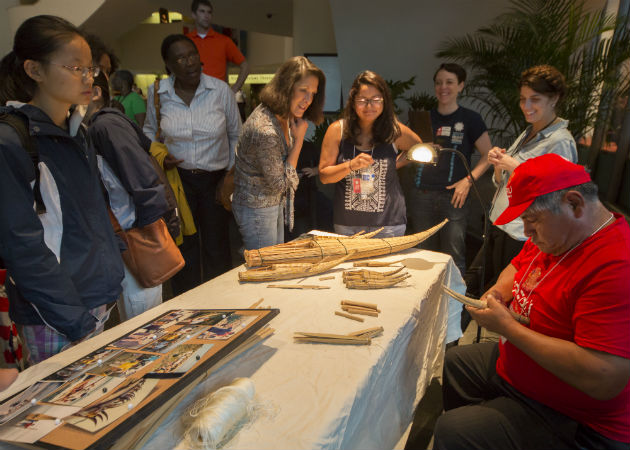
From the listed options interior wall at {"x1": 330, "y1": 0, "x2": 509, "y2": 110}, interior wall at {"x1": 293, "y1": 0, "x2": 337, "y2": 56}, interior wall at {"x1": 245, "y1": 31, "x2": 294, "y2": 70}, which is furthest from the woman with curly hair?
interior wall at {"x1": 245, "y1": 31, "x2": 294, "y2": 70}

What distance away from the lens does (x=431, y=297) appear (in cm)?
215

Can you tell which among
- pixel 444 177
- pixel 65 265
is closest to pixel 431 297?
pixel 444 177

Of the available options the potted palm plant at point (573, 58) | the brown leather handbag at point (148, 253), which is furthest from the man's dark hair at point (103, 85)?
the potted palm plant at point (573, 58)

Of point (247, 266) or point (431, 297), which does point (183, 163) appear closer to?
point (247, 266)

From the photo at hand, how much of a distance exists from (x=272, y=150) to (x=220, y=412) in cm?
167

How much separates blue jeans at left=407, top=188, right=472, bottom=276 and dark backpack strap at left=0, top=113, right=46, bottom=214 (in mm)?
2606

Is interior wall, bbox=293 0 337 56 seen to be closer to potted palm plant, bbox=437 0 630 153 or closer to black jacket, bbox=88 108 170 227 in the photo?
potted palm plant, bbox=437 0 630 153

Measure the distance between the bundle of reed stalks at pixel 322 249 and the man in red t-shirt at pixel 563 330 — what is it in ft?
2.80

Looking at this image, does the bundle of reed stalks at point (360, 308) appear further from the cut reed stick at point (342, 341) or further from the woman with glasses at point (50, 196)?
the woman with glasses at point (50, 196)

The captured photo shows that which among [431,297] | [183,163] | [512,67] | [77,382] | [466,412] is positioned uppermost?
[512,67]

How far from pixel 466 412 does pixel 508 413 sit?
0.50 feet

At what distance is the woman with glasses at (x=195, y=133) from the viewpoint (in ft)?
9.82

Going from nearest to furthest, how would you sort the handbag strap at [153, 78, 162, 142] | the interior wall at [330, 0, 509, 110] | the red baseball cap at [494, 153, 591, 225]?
the red baseball cap at [494, 153, 591, 225] → the handbag strap at [153, 78, 162, 142] → the interior wall at [330, 0, 509, 110]

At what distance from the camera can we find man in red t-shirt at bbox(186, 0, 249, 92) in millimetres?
3868
